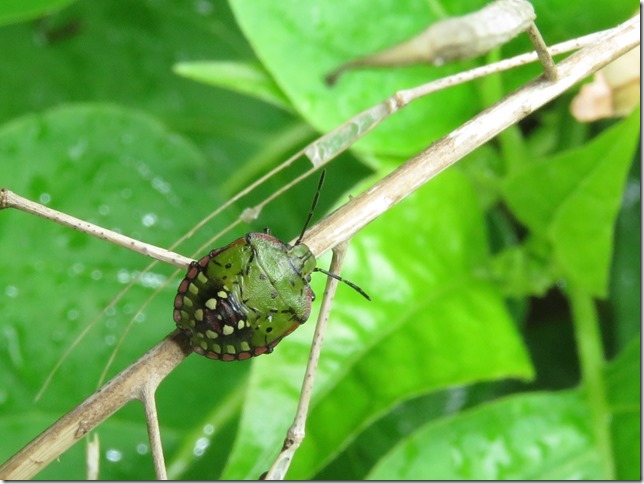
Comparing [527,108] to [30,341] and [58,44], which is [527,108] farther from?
[58,44]

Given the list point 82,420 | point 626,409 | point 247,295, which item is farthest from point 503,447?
point 82,420

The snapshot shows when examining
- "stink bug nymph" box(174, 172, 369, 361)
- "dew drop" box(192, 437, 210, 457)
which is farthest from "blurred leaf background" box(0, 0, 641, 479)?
"stink bug nymph" box(174, 172, 369, 361)

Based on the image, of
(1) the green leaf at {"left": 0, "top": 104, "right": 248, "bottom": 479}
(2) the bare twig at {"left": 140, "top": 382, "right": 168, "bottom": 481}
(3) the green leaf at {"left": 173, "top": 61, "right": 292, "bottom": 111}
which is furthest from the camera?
(1) the green leaf at {"left": 0, "top": 104, "right": 248, "bottom": 479}

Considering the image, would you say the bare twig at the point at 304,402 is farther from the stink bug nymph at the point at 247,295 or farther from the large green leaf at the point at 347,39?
the large green leaf at the point at 347,39

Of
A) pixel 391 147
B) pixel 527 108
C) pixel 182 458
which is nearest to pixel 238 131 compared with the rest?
pixel 391 147

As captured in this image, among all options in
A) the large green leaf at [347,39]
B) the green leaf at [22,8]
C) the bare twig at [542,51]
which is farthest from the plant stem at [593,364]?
the green leaf at [22,8]

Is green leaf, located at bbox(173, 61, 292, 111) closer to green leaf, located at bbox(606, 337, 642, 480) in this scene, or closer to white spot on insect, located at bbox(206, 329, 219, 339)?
white spot on insect, located at bbox(206, 329, 219, 339)

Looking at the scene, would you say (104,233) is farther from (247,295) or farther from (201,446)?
(201,446)
